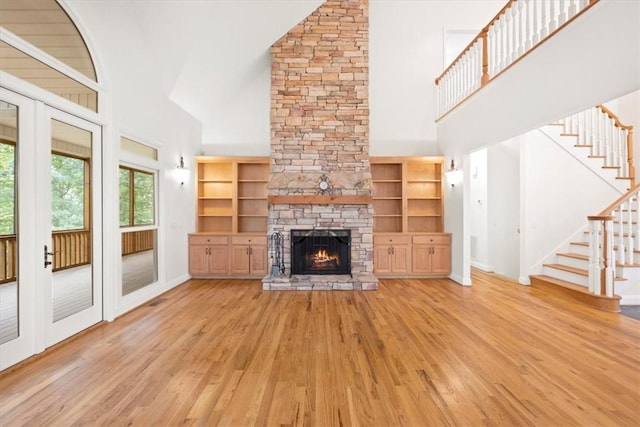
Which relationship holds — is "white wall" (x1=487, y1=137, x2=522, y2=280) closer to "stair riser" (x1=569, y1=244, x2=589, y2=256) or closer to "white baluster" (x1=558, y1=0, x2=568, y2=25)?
"stair riser" (x1=569, y1=244, x2=589, y2=256)

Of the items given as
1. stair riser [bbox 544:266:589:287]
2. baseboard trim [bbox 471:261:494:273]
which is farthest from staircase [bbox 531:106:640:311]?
baseboard trim [bbox 471:261:494:273]

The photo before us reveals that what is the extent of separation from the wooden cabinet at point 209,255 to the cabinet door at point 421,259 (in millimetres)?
3801

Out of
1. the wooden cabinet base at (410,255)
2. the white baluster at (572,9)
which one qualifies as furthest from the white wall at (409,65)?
the white baluster at (572,9)

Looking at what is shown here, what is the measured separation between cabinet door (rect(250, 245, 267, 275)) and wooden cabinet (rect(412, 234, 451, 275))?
3.01 meters

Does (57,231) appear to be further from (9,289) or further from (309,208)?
(309,208)

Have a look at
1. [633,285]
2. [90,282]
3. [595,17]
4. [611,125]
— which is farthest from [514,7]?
[90,282]

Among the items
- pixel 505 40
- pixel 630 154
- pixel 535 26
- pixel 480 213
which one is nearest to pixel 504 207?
pixel 480 213

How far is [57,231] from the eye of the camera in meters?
3.04

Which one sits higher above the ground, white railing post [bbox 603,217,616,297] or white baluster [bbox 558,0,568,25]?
white baluster [bbox 558,0,568,25]

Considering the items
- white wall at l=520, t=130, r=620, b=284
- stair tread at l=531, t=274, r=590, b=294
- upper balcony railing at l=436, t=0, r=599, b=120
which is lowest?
stair tread at l=531, t=274, r=590, b=294

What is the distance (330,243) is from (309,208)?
0.79 m

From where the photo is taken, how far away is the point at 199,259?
19.4ft

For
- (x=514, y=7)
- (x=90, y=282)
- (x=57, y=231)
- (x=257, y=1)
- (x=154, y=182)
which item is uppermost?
(x=257, y=1)

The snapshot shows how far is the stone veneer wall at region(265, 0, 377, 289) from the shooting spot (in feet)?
18.4
